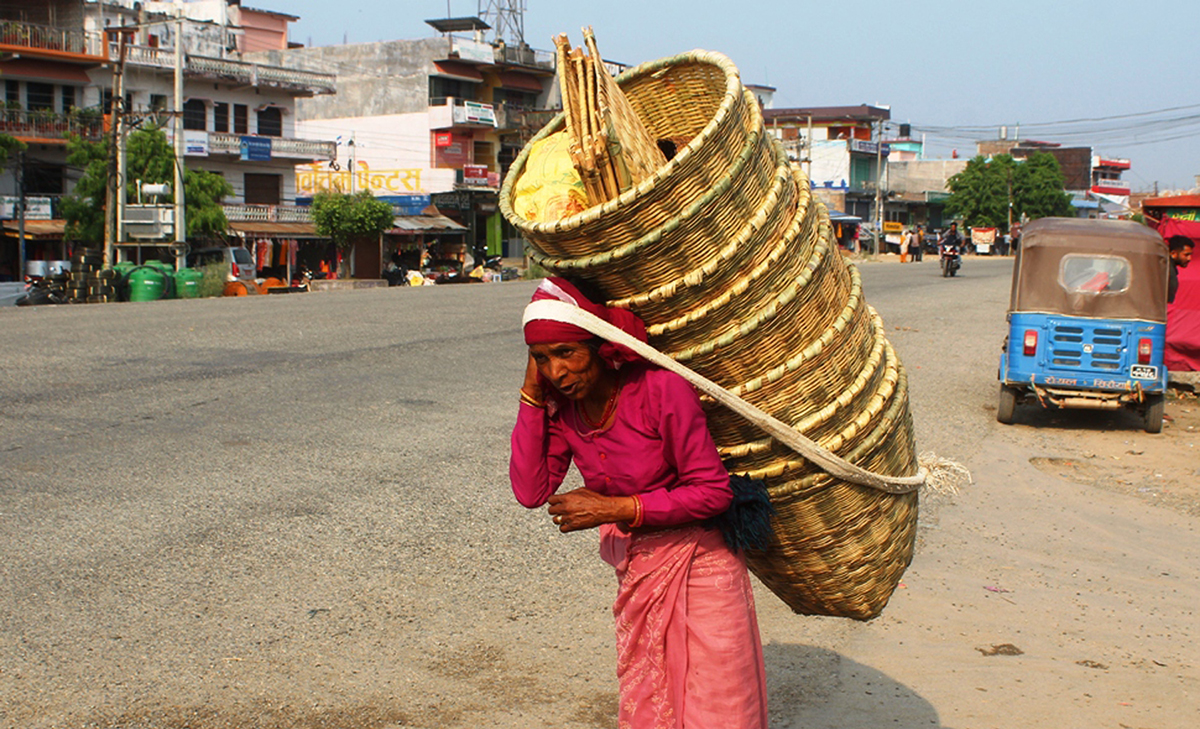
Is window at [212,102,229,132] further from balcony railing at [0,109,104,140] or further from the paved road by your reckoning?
the paved road

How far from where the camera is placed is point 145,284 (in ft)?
71.7

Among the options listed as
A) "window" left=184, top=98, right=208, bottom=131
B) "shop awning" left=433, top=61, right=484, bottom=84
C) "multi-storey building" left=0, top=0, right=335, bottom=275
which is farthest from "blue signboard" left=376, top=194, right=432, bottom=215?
"window" left=184, top=98, right=208, bottom=131

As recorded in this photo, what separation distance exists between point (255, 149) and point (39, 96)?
7.36 metres

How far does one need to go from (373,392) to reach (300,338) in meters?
4.13

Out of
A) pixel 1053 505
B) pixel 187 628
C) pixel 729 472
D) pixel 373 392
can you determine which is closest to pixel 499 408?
pixel 373 392

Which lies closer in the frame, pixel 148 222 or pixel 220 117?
pixel 148 222

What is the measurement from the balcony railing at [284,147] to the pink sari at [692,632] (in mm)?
40508

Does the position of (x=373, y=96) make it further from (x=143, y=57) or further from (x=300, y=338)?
(x=300, y=338)

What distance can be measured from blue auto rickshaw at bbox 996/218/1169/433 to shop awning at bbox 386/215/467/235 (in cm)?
3603

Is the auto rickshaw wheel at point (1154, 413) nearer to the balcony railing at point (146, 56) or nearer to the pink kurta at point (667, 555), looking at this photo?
the pink kurta at point (667, 555)

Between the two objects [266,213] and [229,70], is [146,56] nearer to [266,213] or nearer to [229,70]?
[229,70]

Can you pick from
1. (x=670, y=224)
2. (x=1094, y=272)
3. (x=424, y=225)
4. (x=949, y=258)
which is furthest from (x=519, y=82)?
(x=670, y=224)

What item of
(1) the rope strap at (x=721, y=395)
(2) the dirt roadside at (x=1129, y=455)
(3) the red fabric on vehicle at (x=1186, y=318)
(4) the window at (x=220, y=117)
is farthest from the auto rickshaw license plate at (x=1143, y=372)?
(4) the window at (x=220, y=117)

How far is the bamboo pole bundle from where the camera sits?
2.18m
